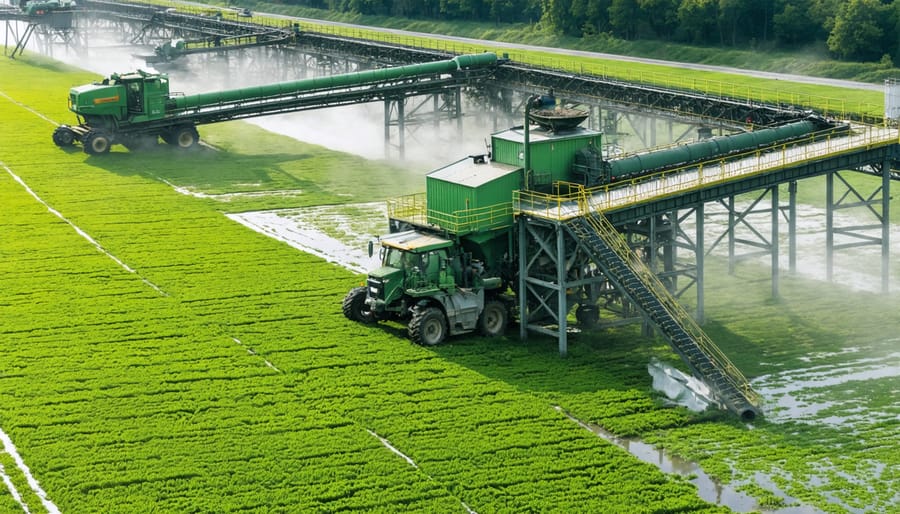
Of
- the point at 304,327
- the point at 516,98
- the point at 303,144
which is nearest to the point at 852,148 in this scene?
the point at 304,327

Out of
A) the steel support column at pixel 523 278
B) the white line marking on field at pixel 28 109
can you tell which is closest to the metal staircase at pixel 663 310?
the steel support column at pixel 523 278

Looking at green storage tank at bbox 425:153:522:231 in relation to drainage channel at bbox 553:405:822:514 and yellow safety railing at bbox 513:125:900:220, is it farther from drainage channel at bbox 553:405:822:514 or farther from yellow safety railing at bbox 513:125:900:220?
drainage channel at bbox 553:405:822:514

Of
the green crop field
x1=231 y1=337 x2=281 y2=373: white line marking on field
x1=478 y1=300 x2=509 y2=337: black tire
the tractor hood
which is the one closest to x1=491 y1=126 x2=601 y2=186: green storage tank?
x1=478 y1=300 x2=509 y2=337: black tire

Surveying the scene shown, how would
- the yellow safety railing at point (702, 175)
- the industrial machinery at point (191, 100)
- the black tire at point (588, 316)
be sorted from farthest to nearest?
the industrial machinery at point (191, 100) → the black tire at point (588, 316) → the yellow safety railing at point (702, 175)

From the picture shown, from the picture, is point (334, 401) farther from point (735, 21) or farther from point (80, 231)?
point (735, 21)

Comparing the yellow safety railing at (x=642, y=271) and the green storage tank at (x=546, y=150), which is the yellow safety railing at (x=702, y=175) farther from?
the green storage tank at (x=546, y=150)
